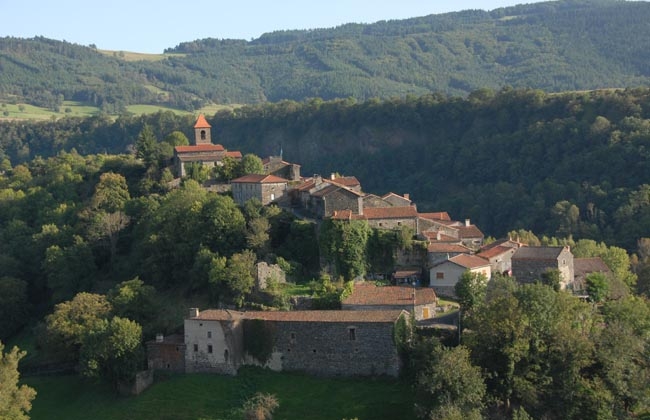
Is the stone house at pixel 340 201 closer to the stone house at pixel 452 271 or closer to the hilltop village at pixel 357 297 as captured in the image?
the hilltop village at pixel 357 297

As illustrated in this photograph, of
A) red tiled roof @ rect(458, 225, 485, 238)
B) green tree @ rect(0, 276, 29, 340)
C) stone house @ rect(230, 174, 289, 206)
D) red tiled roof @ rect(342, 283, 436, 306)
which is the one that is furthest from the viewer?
green tree @ rect(0, 276, 29, 340)

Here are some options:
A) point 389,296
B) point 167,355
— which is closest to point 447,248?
point 389,296

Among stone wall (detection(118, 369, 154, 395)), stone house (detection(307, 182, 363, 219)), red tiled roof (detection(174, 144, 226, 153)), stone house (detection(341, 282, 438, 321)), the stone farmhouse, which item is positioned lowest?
stone wall (detection(118, 369, 154, 395))

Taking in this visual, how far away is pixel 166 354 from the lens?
158 ft

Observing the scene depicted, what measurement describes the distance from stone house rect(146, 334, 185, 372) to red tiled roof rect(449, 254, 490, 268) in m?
15.6

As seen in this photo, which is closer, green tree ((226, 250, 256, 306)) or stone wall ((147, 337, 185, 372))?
stone wall ((147, 337, 185, 372))

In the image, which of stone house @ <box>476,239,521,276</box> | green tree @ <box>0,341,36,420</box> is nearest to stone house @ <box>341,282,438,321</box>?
stone house @ <box>476,239,521,276</box>

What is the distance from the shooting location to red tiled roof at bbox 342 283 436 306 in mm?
46719

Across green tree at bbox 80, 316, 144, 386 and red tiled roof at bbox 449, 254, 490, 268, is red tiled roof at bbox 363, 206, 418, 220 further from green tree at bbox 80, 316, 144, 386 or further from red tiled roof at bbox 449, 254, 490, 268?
green tree at bbox 80, 316, 144, 386

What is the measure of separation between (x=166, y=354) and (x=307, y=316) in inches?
324

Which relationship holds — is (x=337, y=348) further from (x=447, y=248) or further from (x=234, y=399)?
(x=447, y=248)

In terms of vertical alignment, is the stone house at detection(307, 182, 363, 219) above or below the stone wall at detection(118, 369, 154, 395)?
above

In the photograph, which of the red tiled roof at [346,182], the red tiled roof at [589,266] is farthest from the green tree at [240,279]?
the red tiled roof at [589,266]

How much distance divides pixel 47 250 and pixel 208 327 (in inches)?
875
